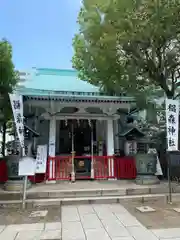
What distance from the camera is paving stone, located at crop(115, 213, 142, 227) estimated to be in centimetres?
489

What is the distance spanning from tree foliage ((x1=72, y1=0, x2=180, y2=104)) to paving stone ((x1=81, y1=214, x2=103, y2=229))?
4683 millimetres

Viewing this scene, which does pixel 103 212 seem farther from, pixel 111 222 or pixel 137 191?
pixel 137 191

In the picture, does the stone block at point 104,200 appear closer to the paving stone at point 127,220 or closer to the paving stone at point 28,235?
the paving stone at point 127,220

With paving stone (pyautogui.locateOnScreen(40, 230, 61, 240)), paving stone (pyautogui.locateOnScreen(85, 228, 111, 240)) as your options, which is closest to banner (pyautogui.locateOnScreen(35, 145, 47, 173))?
paving stone (pyautogui.locateOnScreen(40, 230, 61, 240))

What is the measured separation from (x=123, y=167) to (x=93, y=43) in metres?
4.71

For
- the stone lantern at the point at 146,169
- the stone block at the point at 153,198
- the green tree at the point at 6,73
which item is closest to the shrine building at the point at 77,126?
the green tree at the point at 6,73

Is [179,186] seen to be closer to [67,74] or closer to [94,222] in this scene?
[94,222]

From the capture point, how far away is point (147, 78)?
8.89m

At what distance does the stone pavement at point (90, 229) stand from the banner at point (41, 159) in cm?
292

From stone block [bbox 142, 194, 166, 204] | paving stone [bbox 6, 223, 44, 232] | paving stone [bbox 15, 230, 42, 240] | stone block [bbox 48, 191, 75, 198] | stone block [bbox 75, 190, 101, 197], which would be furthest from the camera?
stone block [bbox 75, 190, 101, 197]

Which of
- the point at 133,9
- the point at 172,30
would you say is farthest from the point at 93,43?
the point at 172,30

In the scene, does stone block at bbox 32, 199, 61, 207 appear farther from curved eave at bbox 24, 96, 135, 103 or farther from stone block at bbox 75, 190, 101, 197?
curved eave at bbox 24, 96, 135, 103

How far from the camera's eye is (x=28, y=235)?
4.38m

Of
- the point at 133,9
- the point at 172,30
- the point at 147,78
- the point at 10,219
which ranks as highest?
the point at 133,9
